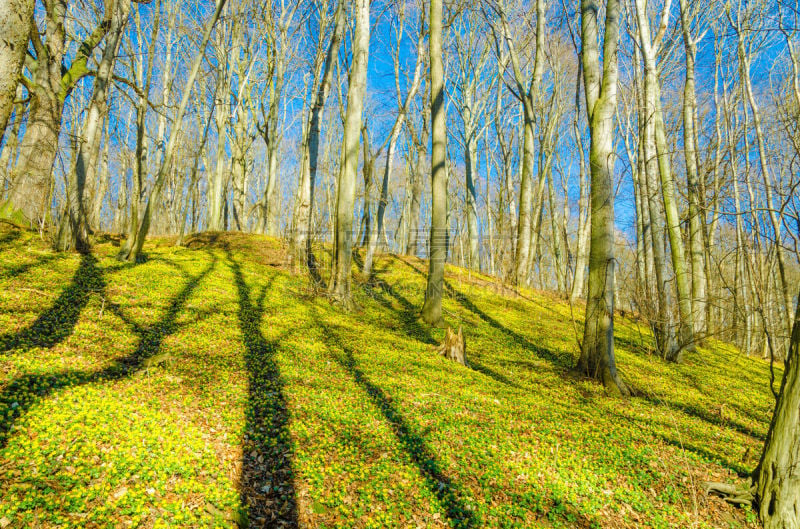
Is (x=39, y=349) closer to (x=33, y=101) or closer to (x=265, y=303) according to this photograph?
(x=265, y=303)

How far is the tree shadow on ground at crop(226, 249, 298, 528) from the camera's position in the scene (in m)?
2.64

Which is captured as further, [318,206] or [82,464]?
[318,206]

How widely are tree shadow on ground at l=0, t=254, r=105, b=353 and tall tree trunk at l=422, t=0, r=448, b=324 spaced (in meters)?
5.90

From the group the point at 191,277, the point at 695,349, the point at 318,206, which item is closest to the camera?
the point at 191,277

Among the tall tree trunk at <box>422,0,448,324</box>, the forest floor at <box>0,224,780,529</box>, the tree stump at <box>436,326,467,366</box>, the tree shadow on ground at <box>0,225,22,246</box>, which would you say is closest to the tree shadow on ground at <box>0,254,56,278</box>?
the forest floor at <box>0,224,780,529</box>

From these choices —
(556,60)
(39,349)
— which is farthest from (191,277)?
(556,60)

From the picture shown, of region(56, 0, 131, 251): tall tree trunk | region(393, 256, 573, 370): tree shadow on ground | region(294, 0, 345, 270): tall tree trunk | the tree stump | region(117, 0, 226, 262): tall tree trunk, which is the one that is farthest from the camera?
region(294, 0, 345, 270): tall tree trunk

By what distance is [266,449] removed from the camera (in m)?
3.24

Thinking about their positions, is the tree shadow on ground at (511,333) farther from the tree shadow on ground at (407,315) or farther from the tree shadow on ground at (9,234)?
the tree shadow on ground at (9,234)

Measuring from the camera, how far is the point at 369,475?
3.08 metres

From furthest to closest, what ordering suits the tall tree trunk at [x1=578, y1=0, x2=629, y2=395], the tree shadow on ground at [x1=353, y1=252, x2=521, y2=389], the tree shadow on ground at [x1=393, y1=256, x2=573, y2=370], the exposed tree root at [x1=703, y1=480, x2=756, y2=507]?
the tree shadow on ground at [x1=393, y1=256, x2=573, y2=370] < the tree shadow on ground at [x1=353, y1=252, x2=521, y2=389] < the tall tree trunk at [x1=578, y1=0, x2=629, y2=395] < the exposed tree root at [x1=703, y1=480, x2=756, y2=507]

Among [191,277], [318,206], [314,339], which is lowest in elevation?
[314,339]

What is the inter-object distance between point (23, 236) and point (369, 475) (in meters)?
9.18

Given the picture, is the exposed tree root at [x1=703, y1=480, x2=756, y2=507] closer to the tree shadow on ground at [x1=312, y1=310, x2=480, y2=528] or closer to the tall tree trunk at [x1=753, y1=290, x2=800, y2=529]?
the tall tree trunk at [x1=753, y1=290, x2=800, y2=529]
